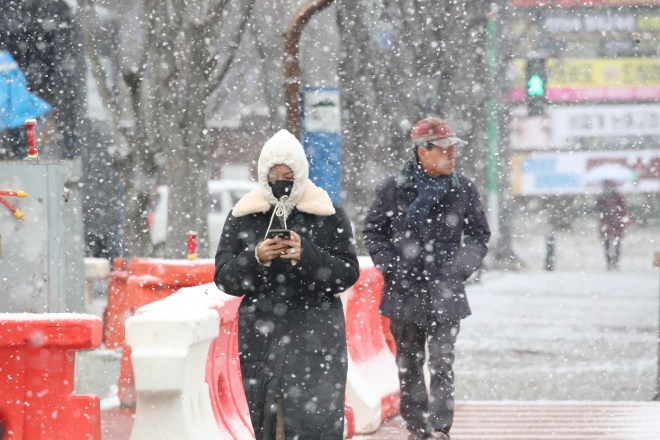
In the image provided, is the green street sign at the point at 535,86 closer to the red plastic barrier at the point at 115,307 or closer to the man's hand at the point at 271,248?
the red plastic barrier at the point at 115,307

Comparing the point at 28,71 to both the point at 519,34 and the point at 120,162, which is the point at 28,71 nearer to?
the point at 120,162

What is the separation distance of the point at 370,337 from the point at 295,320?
3.95 meters

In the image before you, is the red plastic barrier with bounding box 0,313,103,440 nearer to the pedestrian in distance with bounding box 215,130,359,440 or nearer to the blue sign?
the pedestrian in distance with bounding box 215,130,359,440

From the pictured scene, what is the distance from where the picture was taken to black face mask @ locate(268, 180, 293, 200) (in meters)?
5.27

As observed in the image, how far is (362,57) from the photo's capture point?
1739 cm

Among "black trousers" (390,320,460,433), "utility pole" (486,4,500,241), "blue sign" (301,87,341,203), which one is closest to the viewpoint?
"black trousers" (390,320,460,433)

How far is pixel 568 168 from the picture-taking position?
40.2 m

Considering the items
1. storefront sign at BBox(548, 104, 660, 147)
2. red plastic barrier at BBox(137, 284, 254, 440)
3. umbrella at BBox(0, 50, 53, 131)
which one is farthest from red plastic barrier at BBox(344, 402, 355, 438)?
storefront sign at BBox(548, 104, 660, 147)

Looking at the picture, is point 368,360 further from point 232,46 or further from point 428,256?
point 232,46

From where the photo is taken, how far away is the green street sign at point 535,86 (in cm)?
1842

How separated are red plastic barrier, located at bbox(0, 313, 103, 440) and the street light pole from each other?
21.2 ft

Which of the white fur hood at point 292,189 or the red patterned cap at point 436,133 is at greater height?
the red patterned cap at point 436,133

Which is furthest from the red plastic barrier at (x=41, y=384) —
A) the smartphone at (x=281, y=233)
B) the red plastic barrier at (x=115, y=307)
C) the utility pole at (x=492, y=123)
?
the utility pole at (x=492, y=123)

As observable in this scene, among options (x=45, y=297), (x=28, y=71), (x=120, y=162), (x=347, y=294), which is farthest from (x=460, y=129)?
(x=45, y=297)
